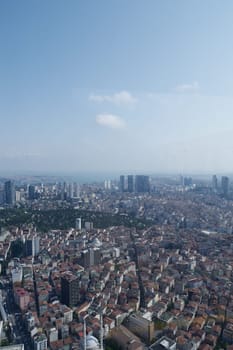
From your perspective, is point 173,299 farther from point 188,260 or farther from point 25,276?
point 25,276

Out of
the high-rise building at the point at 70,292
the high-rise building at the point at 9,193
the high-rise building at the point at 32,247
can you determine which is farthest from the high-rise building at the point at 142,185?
the high-rise building at the point at 70,292

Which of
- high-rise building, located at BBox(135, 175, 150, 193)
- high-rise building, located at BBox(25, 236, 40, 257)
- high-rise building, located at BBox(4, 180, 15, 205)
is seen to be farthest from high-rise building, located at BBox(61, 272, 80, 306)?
high-rise building, located at BBox(135, 175, 150, 193)

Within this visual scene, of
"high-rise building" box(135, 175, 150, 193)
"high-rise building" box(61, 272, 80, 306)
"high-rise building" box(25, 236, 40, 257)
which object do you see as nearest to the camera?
"high-rise building" box(61, 272, 80, 306)

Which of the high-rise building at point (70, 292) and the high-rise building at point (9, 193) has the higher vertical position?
the high-rise building at point (9, 193)

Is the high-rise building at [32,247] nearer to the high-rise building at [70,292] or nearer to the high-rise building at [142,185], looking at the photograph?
the high-rise building at [70,292]

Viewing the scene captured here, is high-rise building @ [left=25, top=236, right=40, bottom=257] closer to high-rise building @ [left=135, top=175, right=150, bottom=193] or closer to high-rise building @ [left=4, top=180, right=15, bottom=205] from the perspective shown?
high-rise building @ [left=4, top=180, right=15, bottom=205]

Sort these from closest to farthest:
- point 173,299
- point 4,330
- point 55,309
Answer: point 4,330, point 55,309, point 173,299

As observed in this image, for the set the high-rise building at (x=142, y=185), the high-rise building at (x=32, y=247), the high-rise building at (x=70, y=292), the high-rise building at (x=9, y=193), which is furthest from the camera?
the high-rise building at (x=142, y=185)

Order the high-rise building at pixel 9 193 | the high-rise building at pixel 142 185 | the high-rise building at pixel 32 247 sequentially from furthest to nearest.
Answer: the high-rise building at pixel 142 185 → the high-rise building at pixel 9 193 → the high-rise building at pixel 32 247

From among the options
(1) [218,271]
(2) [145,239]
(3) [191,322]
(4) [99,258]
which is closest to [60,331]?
(3) [191,322]

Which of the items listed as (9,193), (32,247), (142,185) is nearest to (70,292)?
(32,247)

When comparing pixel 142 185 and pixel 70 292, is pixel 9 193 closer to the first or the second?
pixel 142 185
